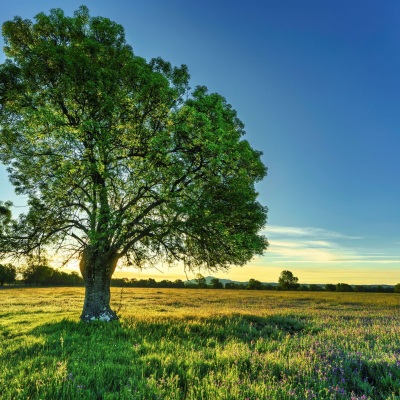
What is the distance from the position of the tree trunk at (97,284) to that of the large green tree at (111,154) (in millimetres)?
55

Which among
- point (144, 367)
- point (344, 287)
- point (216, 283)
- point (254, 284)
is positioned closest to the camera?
point (144, 367)

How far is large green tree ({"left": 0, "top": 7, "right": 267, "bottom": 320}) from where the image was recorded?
45.9 ft

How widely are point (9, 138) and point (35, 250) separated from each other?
21.4ft

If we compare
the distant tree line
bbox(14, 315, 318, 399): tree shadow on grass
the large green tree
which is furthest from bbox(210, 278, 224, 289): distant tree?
bbox(14, 315, 318, 399): tree shadow on grass

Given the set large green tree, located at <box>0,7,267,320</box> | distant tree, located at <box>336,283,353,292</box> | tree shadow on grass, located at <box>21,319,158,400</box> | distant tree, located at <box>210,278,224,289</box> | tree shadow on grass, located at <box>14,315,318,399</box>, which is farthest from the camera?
distant tree, located at <box>210,278,224,289</box>

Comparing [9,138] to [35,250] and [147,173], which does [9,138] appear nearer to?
[35,250]

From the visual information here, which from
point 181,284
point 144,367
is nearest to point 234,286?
point 181,284

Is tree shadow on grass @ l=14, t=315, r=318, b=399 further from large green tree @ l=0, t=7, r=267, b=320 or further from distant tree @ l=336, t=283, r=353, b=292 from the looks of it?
distant tree @ l=336, t=283, r=353, b=292

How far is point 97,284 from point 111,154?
720cm

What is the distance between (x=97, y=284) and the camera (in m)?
16.1

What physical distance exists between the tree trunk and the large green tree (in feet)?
0.18

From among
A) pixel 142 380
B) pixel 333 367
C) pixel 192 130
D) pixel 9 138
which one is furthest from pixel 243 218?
pixel 9 138

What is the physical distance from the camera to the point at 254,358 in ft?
23.2

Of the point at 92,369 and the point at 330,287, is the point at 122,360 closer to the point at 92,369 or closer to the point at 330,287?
the point at 92,369
